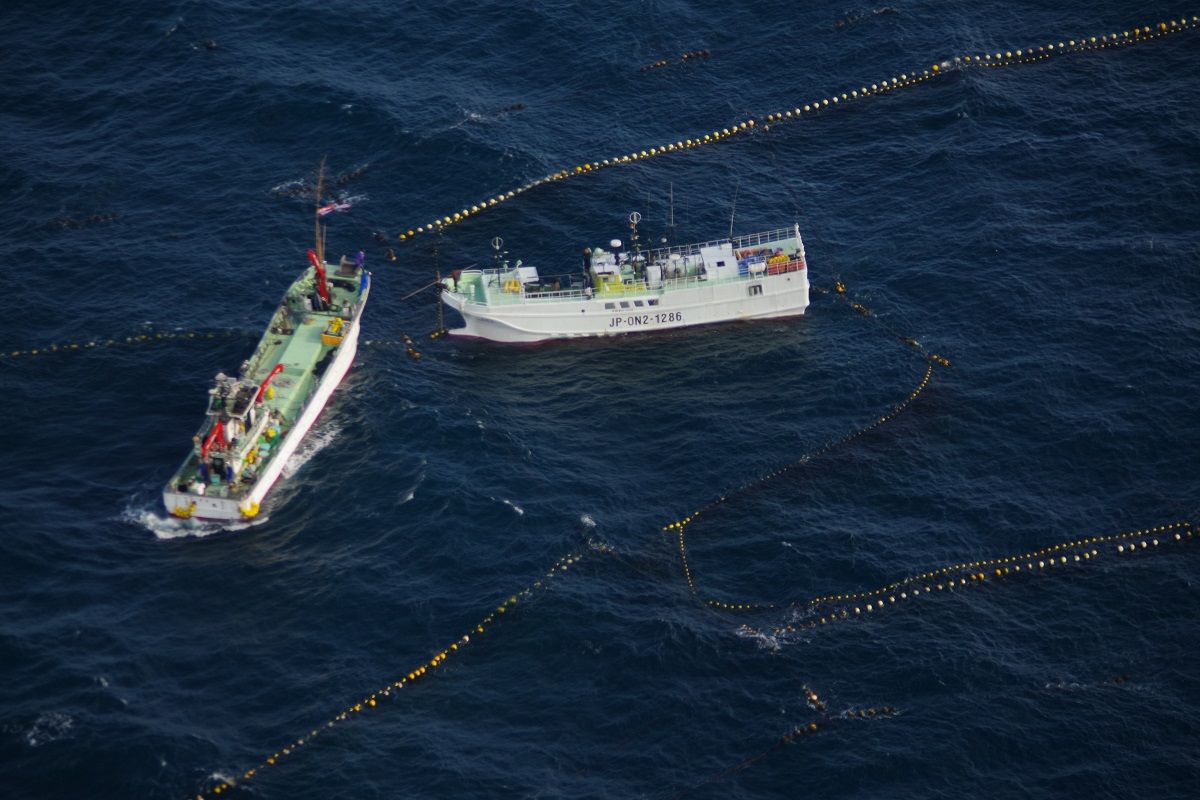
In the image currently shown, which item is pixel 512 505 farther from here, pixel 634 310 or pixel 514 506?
pixel 634 310

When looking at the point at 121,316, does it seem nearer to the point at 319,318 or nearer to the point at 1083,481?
the point at 319,318

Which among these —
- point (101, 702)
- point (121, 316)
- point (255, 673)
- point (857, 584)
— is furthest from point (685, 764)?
point (121, 316)

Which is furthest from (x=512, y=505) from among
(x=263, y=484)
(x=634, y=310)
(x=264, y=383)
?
(x=634, y=310)

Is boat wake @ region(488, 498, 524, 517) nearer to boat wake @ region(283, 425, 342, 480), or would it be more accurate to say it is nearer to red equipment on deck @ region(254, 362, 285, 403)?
boat wake @ region(283, 425, 342, 480)

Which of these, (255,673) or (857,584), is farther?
(857,584)

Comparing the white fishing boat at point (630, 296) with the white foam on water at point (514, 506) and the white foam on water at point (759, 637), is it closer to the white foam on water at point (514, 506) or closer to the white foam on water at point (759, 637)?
the white foam on water at point (514, 506)

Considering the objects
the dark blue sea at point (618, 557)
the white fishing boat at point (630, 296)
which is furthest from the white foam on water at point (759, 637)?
the white fishing boat at point (630, 296)

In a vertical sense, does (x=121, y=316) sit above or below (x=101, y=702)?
above
